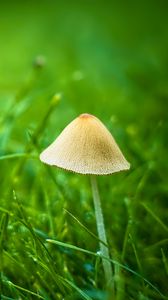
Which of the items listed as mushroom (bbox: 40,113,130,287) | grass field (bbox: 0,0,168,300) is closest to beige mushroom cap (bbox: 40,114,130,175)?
mushroom (bbox: 40,113,130,287)

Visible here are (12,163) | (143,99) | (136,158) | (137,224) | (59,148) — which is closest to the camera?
(59,148)

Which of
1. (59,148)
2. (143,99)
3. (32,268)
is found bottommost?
(143,99)

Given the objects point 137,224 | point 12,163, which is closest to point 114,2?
point 12,163

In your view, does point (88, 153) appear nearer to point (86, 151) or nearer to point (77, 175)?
point (86, 151)

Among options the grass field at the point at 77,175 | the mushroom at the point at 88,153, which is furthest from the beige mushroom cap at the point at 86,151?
the grass field at the point at 77,175

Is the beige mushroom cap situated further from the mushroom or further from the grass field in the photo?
the grass field

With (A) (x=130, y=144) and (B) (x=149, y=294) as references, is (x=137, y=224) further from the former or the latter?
(A) (x=130, y=144)

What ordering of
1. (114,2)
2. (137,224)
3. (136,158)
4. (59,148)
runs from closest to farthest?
(59,148) < (137,224) < (136,158) < (114,2)
